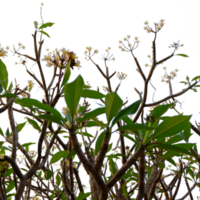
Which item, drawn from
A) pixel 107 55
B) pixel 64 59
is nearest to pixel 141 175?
pixel 64 59

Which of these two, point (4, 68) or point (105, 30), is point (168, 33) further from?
point (4, 68)

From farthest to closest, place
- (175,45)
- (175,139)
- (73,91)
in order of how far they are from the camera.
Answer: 1. (175,45)
2. (175,139)
3. (73,91)

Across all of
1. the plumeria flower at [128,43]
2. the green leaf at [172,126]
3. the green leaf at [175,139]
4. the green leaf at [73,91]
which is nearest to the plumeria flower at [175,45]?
the plumeria flower at [128,43]

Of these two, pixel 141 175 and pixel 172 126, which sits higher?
pixel 172 126

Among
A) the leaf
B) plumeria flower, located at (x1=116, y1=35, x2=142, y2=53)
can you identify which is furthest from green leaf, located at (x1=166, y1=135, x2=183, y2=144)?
plumeria flower, located at (x1=116, y1=35, x2=142, y2=53)

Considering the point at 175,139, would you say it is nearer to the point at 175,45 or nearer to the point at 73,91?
the point at 73,91

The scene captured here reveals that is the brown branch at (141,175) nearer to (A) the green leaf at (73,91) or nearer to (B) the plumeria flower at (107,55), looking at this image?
(A) the green leaf at (73,91)

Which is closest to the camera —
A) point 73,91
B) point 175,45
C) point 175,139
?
point 73,91

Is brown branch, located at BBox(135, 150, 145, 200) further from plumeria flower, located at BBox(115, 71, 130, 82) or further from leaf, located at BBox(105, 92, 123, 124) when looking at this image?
plumeria flower, located at BBox(115, 71, 130, 82)

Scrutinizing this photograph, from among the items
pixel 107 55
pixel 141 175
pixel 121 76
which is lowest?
pixel 141 175
